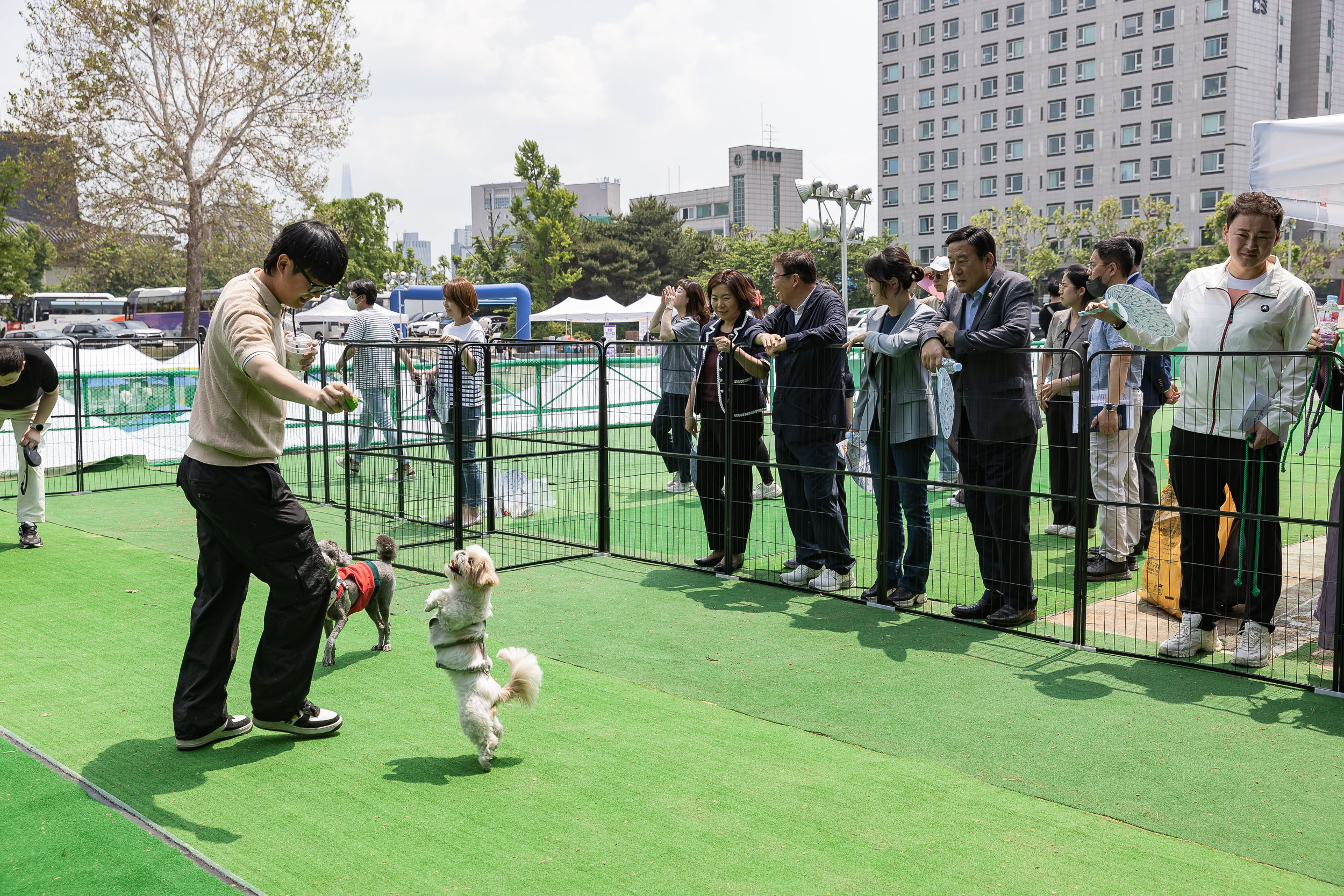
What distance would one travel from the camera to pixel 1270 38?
2714 inches

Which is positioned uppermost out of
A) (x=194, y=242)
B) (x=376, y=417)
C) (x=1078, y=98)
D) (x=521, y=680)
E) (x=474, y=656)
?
(x=1078, y=98)

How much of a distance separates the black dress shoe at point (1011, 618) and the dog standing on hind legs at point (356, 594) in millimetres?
3080

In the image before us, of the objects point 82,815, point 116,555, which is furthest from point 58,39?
point 82,815

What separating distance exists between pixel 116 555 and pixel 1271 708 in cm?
703

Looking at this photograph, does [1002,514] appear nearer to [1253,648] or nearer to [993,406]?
[993,406]

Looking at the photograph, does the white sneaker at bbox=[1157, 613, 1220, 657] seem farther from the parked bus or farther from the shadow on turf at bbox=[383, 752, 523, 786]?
the parked bus

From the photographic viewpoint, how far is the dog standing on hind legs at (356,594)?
15.8 ft

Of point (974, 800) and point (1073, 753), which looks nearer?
point (974, 800)

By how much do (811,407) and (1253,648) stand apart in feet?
8.43

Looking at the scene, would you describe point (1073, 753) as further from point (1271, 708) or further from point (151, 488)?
point (151, 488)

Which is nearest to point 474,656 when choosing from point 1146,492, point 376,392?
point 376,392

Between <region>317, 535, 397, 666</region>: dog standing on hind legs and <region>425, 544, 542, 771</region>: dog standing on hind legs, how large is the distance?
4.00 ft

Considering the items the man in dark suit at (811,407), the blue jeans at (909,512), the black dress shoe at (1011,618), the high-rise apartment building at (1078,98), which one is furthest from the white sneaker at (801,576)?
the high-rise apartment building at (1078,98)

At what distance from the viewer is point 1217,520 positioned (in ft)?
15.8
